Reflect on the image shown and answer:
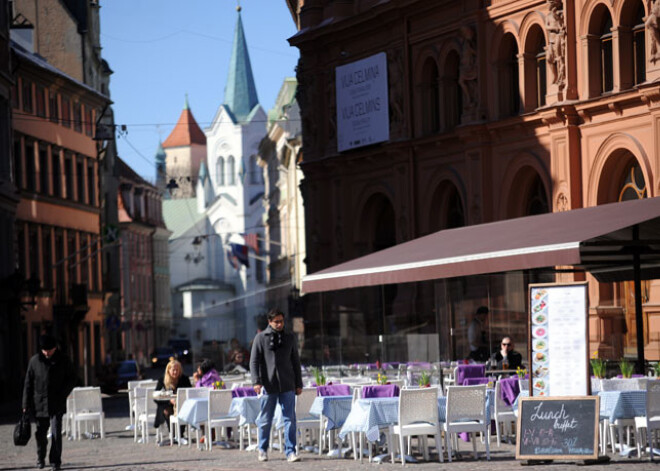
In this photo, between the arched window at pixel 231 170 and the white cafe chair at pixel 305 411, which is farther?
the arched window at pixel 231 170

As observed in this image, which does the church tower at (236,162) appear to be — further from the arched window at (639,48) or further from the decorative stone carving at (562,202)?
the arched window at (639,48)

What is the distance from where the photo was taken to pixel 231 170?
17700 cm

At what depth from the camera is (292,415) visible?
19234mm

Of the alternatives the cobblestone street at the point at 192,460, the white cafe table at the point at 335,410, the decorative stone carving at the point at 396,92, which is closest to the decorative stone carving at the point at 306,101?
the decorative stone carving at the point at 396,92

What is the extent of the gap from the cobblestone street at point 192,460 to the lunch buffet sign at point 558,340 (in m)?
0.91

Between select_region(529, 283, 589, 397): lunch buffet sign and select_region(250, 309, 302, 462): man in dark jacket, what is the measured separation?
140 inches

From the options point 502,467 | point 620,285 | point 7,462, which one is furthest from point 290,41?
point 502,467

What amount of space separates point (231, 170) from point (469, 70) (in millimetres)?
138199

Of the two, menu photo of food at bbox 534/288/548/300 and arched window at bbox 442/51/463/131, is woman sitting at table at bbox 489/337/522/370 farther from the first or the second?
arched window at bbox 442/51/463/131

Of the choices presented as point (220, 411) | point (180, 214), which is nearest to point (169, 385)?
point (220, 411)

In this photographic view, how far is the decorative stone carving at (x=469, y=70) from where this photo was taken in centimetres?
3959

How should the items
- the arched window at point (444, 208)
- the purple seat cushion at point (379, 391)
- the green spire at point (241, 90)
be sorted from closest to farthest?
the purple seat cushion at point (379, 391), the arched window at point (444, 208), the green spire at point (241, 90)

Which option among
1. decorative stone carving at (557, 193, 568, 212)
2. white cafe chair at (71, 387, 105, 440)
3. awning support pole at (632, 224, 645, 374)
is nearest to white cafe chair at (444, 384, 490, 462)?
awning support pole at (632, 224, 645, 374)

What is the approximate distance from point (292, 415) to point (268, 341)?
0.98 metres
